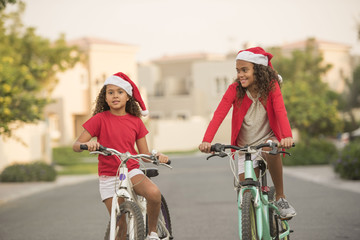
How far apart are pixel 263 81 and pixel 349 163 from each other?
11445 millimetres

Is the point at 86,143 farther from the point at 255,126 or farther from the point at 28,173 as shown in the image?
the point at 28,173

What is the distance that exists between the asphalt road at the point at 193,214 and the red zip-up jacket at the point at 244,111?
2.51 meters

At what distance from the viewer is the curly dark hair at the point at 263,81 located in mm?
5824

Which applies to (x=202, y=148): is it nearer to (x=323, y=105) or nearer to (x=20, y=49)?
(x=323, y=105)

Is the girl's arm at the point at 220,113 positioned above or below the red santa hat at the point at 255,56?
below

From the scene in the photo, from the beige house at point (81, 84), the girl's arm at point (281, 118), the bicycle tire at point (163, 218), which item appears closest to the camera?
the girl's arm at point (281, 118)

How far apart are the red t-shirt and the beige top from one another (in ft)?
3.30

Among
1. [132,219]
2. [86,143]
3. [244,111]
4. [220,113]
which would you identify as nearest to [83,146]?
[86,143]

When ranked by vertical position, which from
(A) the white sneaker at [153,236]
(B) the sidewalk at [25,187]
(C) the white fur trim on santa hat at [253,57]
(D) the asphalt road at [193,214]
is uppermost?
(C) the white fur trim on santa hat at [253,57]

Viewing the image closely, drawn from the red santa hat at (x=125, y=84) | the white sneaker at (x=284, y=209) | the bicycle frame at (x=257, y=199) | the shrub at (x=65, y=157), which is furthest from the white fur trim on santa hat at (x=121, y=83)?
the shrub at (x=65, y=157)

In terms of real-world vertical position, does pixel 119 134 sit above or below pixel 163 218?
above

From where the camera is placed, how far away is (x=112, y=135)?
564 centimetres

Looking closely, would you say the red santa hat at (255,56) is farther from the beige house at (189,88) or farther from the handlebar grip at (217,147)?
the beige house at (189,88)

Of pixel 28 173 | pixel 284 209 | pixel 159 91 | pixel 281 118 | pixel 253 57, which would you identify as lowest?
pixel 28 173
